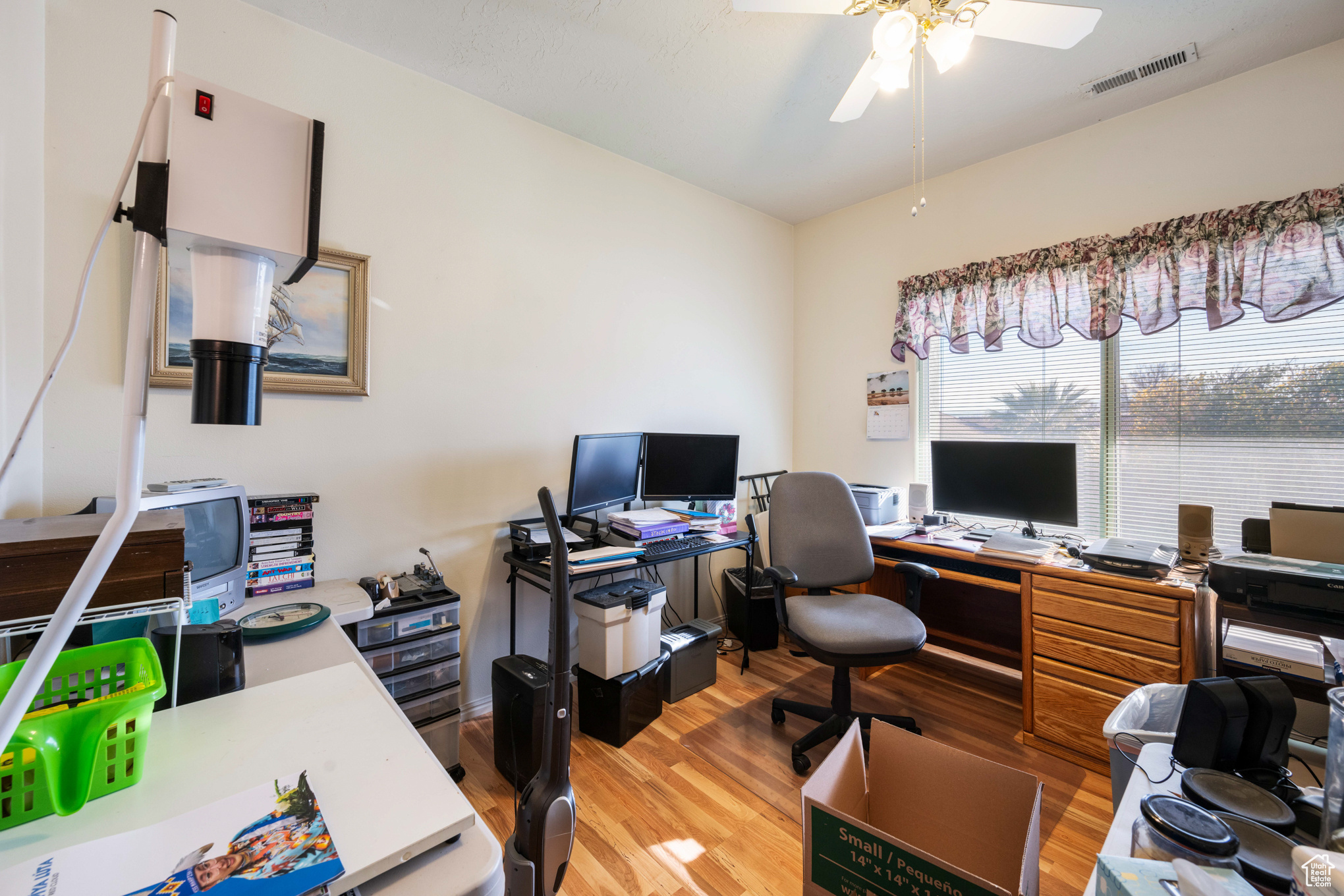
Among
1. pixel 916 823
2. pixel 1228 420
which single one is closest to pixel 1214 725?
pixel 916 823

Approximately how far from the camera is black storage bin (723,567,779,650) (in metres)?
3.04

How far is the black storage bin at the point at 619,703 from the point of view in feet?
7.16

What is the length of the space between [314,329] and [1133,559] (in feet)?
10.6

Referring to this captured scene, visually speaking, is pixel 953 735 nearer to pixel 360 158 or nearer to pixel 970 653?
pixel 970 653

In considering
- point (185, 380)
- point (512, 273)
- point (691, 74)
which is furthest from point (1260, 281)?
point (185, 380)

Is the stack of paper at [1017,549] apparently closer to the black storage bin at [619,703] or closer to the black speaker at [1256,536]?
the black speaker at [1256,536]

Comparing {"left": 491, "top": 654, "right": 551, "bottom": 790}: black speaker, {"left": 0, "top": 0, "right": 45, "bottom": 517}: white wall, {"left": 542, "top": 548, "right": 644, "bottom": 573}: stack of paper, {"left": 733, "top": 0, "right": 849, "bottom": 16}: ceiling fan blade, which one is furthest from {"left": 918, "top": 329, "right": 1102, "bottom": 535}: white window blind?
{"left": 0, "top": 0, "right": 45, "bottom": 517}: white wall

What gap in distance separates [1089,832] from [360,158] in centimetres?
353

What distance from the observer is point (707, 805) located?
1842mm

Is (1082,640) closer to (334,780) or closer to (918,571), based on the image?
(918,571)

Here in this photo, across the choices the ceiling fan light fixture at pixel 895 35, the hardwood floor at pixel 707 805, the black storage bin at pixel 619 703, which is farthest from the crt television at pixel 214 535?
the ceiling fan light fixture at pixel 895 35

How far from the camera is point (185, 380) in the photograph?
1.72 meters

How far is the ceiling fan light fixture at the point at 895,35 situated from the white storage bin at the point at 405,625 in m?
2.24

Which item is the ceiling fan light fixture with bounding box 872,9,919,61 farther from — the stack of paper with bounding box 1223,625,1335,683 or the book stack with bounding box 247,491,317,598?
the book stack with bounding box 247,491,317,598
